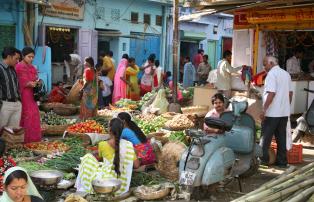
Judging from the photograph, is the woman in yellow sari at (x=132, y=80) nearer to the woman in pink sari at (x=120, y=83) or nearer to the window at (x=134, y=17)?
the woman in pink sari at (x=120, y=83)

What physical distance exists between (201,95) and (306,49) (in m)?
4.54

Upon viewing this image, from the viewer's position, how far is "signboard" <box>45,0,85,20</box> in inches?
631

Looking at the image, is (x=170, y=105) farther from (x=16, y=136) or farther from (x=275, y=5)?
(x=16, y=136)

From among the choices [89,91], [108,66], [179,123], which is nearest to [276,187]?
[179,123]

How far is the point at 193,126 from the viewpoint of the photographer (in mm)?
10078

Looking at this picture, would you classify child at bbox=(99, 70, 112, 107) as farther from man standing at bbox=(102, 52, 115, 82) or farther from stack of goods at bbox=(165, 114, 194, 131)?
stack of goods at bbox=(165, 114, 194, 131)

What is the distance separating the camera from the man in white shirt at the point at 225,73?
1203 cm

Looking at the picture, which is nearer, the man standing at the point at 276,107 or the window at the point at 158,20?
the man standing at the point at 276,107

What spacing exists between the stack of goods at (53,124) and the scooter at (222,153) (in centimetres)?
423

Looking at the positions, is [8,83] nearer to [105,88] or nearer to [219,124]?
[219,124]

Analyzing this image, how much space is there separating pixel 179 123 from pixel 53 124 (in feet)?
9.33

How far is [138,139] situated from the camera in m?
7.09

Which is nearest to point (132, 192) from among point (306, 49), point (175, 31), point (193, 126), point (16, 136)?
point (16, 136)

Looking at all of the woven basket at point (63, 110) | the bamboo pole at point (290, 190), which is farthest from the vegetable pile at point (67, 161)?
the woven basket at point (63, 110)
